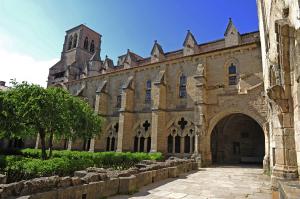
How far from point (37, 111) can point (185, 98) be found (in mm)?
13505

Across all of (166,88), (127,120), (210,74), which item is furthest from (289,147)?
(127,120)

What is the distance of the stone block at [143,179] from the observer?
315 inches

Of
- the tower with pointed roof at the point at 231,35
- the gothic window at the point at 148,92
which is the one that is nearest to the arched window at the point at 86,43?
the gothic window at the point at 148,92

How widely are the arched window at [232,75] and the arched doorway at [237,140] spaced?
13.5 feet

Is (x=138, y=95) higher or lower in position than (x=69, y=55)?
lower

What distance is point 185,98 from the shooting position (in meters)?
21.0

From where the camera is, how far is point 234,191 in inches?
313

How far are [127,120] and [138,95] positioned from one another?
3298mm

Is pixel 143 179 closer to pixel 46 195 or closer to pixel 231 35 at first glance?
pixel 46 195

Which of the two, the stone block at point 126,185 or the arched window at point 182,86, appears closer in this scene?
the stone block at point 126,185

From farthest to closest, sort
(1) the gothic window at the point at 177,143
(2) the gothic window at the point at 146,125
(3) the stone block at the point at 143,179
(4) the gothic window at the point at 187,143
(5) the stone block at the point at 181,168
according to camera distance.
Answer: (2) the gothic window at the point at 146,125 < (1) the gothic window at the point at 177,143 < (4) the gothic window at the point at 187,143 < (5) the stone block at the point at 181,168 < (3) the stone block at the point at 143,179

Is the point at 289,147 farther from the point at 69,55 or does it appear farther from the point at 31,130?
the point at 69,55

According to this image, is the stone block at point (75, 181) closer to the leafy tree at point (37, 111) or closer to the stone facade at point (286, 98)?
the stone facade at point (286, 98)

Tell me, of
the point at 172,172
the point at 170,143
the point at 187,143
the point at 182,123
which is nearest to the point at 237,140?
the point at 187,143
